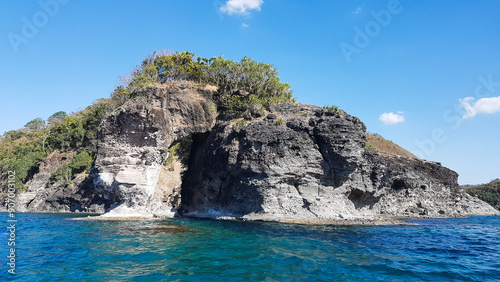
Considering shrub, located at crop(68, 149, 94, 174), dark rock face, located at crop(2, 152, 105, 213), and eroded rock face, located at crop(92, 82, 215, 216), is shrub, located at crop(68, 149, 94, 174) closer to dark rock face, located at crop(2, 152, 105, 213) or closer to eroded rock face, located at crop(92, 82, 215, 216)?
dark rock face, located at crop(2, 152, 105, 213)

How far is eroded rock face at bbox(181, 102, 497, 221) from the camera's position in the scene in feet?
82.7

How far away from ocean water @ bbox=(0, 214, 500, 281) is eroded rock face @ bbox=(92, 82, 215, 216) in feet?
35.1

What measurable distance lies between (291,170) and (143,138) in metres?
14.9

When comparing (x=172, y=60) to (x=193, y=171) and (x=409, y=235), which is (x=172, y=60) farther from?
(x=409, y=235)

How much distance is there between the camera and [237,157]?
88.3 feet

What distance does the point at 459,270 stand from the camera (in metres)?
9.95

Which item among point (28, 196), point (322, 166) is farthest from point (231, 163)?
point (28, 196)

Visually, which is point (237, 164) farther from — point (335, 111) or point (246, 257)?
point (246, 257)

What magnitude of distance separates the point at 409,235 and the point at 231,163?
49.3ft

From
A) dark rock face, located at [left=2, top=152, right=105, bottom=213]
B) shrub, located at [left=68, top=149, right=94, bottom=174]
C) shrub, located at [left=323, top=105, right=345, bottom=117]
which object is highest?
shrub, located at [left=323, top=105, right=345, bottom=117]

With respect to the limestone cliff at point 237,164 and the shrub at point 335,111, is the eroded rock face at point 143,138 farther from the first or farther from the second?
the shrub at point 335,111

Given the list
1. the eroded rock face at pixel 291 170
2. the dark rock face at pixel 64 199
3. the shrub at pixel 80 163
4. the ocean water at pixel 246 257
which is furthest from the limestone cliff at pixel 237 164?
the shrub at pixel 80 163

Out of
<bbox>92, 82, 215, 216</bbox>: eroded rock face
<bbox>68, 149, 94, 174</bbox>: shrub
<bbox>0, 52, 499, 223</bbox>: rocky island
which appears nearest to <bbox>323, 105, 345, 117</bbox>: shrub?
<bbox>0, 52, 499, 223</bbox>: rocky island

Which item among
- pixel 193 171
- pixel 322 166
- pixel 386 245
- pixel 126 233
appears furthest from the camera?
pixel 193 171
